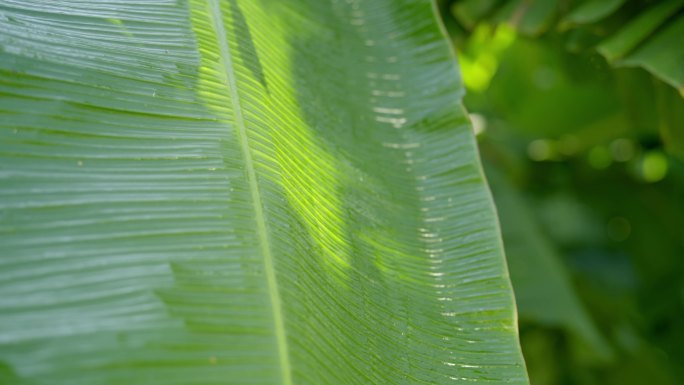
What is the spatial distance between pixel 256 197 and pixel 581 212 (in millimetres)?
1491

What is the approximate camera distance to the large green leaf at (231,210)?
42cm

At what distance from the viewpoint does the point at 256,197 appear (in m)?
0.53

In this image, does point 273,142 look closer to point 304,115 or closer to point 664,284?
point 304,115

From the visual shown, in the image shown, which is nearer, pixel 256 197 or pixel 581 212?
pixel 256 197

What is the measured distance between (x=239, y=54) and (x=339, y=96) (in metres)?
0.13

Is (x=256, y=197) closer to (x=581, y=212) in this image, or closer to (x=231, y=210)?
(x=231, y=210)

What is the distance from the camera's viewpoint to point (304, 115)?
70 centimetres

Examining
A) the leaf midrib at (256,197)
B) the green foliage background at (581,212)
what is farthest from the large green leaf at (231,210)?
the green foliage background at (581,212)

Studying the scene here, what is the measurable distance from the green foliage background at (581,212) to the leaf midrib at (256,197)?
2.49ft

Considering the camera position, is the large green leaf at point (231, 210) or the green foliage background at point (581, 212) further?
the green foliage background at point (581, 212)

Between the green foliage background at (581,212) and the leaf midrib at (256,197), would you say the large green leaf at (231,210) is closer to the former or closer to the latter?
the leaf midrib at (256,197)

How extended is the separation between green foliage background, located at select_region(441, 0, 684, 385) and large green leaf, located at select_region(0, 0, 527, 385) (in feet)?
2.19

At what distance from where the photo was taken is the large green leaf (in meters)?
0.42

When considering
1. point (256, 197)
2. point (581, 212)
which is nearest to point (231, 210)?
point (256, 197)
